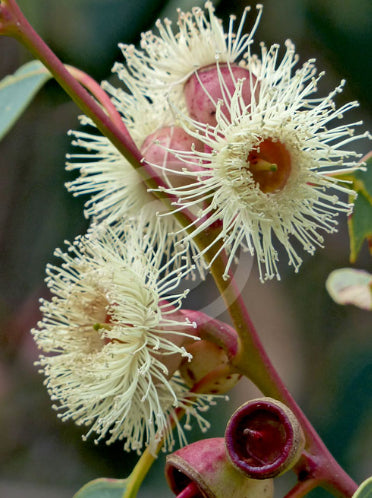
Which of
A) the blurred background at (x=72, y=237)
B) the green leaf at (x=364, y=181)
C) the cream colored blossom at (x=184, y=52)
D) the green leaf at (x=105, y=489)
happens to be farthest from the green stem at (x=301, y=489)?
the blurred background at (x=72, y=237)

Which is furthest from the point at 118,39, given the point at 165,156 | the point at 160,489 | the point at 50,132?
the point at 160,489

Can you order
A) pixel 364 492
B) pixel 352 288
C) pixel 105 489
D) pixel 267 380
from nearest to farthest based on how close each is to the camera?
1. pixel 364 492
2. pixel 267 380
3. pixel 105 489
4. pixel 352 288

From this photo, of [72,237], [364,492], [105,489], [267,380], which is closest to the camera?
[364,492]

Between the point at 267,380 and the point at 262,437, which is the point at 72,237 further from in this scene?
the point at 262,437

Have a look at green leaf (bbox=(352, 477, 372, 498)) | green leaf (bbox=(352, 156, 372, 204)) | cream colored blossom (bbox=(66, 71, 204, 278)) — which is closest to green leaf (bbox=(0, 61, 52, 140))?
cream colored blossom (bbox=(66, 71, 204, 278))

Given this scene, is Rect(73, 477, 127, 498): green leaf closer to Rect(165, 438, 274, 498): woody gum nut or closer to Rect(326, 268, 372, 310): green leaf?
Rect(165, 438, 274, 498): woody gum nut

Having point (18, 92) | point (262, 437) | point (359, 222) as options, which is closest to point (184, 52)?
point (18, 92)
